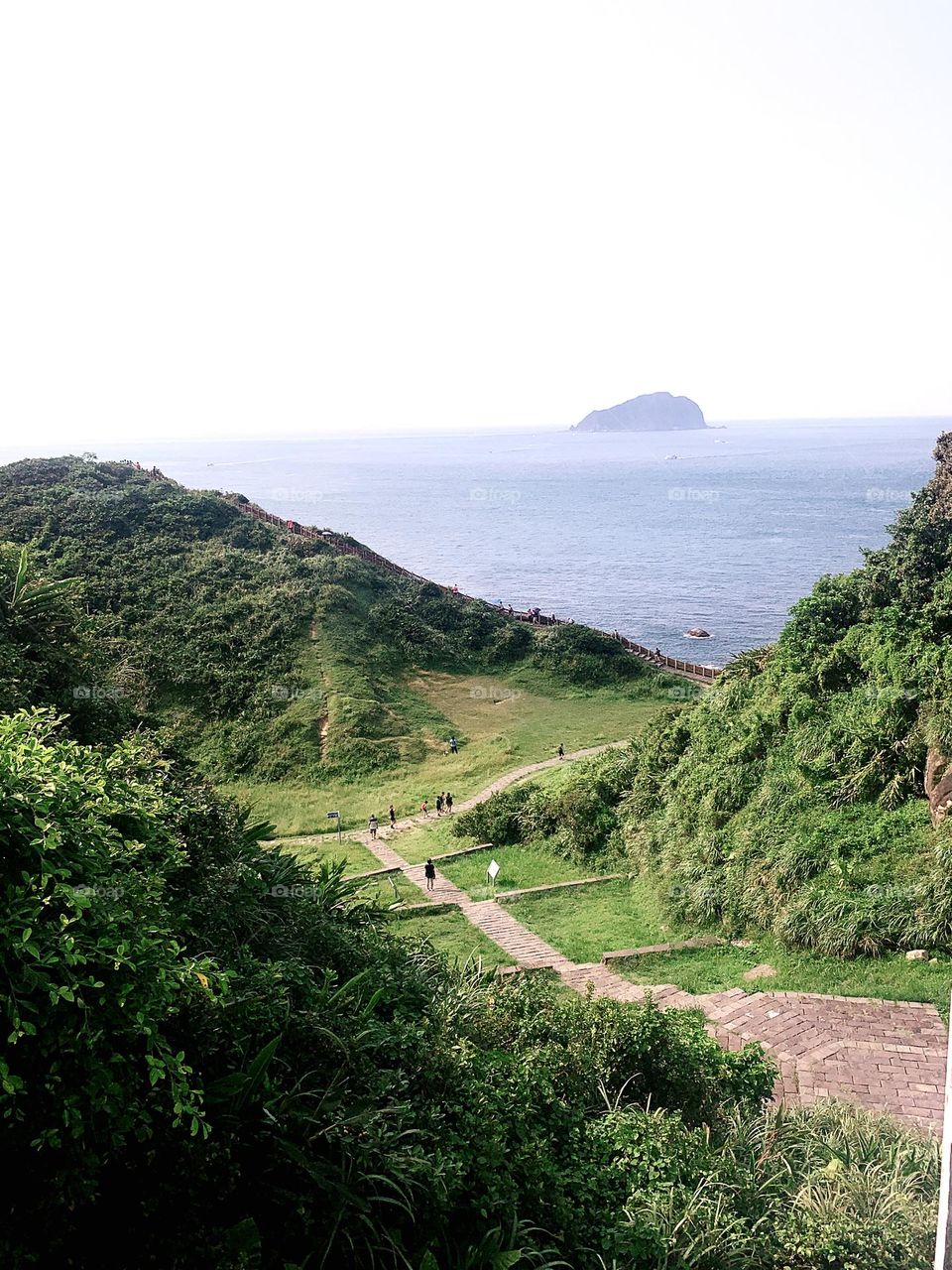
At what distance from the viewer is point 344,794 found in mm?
28484

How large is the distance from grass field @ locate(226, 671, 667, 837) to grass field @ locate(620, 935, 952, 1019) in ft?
42.3

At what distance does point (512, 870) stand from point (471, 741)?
11949 millimetres

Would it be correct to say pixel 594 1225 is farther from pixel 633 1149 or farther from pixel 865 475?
pixel 865 475

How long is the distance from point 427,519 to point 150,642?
356 feet

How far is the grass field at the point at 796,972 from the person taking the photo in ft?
40.3

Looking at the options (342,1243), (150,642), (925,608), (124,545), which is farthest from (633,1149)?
(124,545)

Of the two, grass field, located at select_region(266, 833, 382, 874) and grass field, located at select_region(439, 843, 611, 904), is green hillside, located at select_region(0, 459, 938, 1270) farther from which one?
grass field, located at select_region(266, 833, 382, 874)

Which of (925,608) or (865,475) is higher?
(865,475)

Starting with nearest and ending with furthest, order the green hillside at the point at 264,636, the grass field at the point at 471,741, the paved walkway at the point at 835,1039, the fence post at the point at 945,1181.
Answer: the fence post at the point at 945,1181 → the paved walkway at the point at 835,1039 → the grass field at the point at 471,741 → the green hillside at the point at 264,636

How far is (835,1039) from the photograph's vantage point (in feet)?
37.6

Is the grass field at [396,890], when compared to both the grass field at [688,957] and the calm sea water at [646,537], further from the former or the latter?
the calm sea water at [646,537]

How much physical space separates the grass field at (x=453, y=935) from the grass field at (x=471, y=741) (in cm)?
817

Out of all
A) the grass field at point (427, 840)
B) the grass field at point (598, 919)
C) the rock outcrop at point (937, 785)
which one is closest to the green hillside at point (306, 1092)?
the grass field at point (598, 919)

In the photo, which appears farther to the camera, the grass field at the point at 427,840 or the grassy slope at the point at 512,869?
the grass field at the point at 427,840
